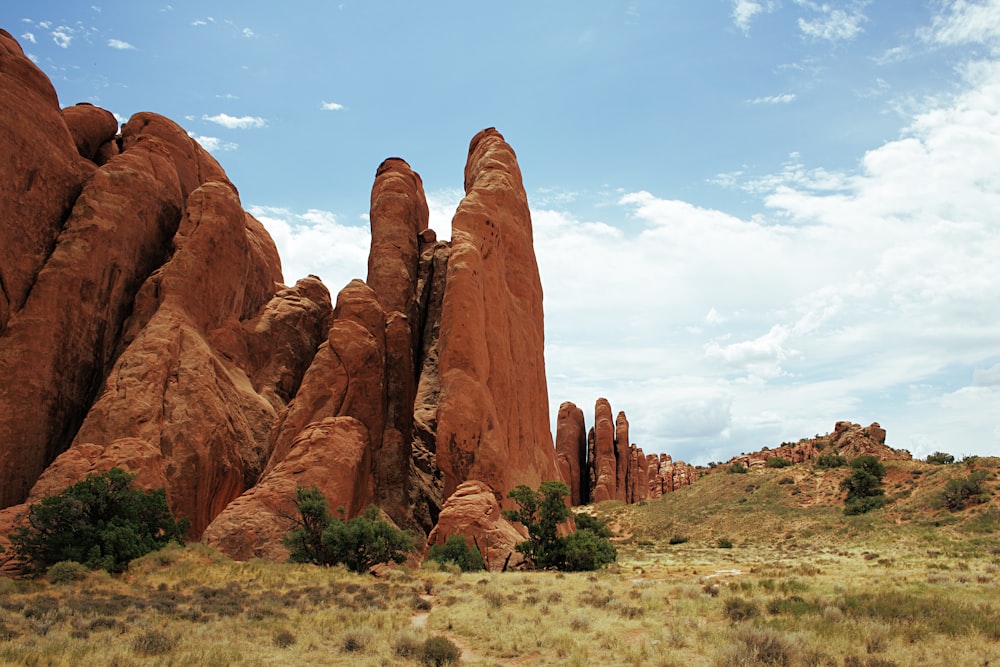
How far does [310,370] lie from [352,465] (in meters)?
5.70

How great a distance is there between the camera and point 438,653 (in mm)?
11266

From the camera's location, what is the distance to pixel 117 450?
24.2 metres

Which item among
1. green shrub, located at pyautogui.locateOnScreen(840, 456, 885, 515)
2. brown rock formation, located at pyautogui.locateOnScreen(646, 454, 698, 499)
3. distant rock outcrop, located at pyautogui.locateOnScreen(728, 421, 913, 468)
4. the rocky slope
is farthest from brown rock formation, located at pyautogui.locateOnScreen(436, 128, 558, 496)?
brown rock formation, located at pyautogui.locateOnScreen(646, 454, 698, 499)

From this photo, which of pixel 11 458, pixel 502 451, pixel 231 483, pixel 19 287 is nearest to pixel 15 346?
pixel 19 287

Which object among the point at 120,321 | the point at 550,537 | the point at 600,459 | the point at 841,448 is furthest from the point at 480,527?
the point at 841,448

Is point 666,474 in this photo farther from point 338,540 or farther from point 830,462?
point 338,540

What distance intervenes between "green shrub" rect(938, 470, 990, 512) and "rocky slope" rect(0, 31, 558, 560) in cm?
2592

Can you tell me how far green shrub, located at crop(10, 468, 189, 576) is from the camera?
19500 millimetres

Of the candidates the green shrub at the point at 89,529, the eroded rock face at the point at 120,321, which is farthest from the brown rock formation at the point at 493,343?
the green shrub at the point at 89,529

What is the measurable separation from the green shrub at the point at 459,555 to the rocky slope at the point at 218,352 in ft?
9.06

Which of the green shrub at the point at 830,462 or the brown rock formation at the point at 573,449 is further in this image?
the brown rock formation at the point at 573,449

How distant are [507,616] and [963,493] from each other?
40.7 m

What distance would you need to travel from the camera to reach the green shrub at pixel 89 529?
1950 centimetres

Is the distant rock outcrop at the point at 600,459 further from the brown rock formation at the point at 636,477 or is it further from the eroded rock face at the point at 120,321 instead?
the eroded rock face at the point at 120,321
